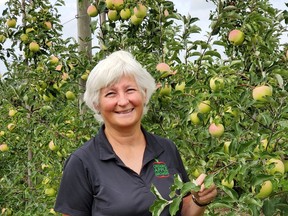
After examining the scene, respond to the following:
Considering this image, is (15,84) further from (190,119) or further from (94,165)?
(94,165)

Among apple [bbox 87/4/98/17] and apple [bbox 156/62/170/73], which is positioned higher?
apple [bbox 87/4/98/17]

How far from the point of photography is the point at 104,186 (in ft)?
5.79

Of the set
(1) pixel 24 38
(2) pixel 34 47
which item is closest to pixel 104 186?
(2) pixel 34 47

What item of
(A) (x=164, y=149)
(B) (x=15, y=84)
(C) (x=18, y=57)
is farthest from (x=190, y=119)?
(C) (x=18, y=57)

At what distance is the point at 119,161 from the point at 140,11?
46.0 inches

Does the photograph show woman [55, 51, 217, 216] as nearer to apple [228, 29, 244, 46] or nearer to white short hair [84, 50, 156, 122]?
white short hair [84, 50, 156, 122]

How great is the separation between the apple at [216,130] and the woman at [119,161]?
239 millimetres

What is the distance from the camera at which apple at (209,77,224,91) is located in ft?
6.66

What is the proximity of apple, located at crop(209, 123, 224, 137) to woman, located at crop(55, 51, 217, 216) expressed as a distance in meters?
0.24

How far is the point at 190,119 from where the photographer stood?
7.57 feet

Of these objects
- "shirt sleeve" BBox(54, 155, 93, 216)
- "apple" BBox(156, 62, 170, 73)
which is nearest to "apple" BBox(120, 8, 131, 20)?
"apple" BBox(156, 62, 170, 73)

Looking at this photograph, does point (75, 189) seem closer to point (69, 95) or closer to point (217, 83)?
point (217, 83)

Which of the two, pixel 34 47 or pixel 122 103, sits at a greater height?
pixel 34 47

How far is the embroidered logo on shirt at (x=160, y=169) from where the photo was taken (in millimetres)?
1866
